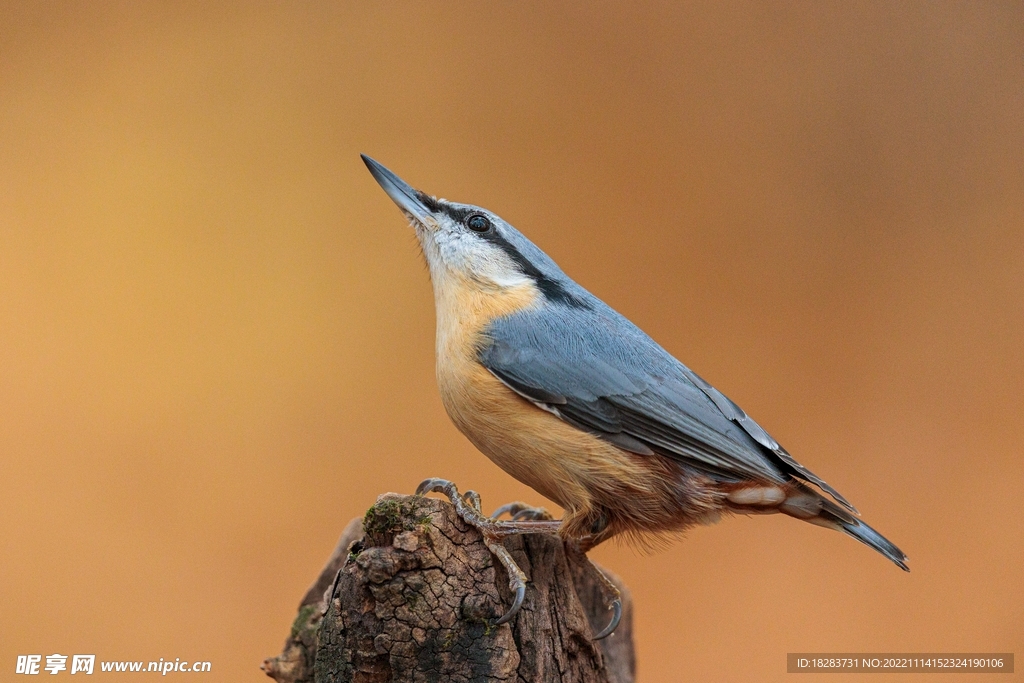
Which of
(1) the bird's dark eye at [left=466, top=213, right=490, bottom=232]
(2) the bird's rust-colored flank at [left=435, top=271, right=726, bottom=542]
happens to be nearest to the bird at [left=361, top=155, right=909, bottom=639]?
(2) the bird's rust-colored flank at [left=435, top=271, right=726, bottom=542]

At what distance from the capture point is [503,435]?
2225 mm

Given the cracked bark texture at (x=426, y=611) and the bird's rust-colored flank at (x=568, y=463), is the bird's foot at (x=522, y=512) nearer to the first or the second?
the bird's rust-colored flank at (x=568, y=463)

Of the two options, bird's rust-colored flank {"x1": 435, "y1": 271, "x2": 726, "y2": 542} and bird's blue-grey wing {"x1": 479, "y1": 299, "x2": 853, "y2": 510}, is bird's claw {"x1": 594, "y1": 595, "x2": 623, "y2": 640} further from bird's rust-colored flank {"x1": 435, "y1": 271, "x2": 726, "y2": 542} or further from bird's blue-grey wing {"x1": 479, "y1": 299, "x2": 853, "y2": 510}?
bird's blue-grey wing {"x1": 479, "y1": 299, "x2": 853, "y2": 510}

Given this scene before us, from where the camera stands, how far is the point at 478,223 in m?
2.57

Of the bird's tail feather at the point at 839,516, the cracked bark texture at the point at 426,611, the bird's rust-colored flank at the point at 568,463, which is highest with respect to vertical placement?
the bird's rust-colored flank at the point at 568,463

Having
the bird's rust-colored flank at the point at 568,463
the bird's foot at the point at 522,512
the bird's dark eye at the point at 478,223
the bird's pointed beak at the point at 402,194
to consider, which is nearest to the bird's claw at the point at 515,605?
the bird's rust-colored flank at the point at 568,463

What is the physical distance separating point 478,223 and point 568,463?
33.7 inches

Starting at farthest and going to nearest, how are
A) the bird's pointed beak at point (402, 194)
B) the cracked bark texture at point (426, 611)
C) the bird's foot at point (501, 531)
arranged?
the bird's pointed beak at point (402, 194) → the bird's foot at point (501, 531) → the cracked bark texture at point (426, 611)

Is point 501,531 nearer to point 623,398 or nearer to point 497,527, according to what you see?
point 497,527

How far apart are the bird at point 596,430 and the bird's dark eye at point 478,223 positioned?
17 cm

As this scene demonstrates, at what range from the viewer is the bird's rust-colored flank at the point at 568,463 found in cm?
220

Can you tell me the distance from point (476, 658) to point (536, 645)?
0.21 m

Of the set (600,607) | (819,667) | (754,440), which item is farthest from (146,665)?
(819,667)

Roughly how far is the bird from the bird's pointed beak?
0.32 m
